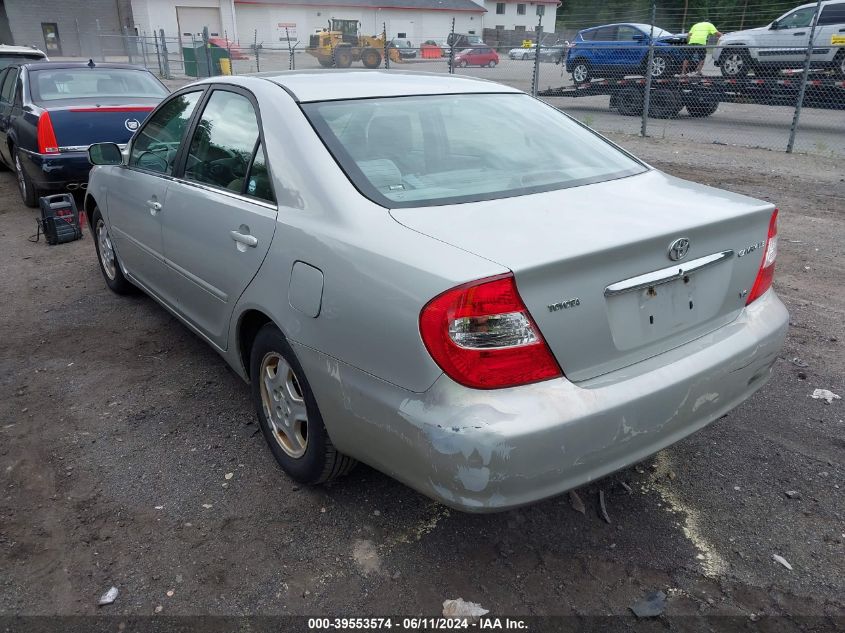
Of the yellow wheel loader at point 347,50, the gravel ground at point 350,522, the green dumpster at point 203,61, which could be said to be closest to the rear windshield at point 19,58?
the gravel ground at point 350,522

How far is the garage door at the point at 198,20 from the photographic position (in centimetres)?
4272

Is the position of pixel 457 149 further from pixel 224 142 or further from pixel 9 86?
pixel 9 86

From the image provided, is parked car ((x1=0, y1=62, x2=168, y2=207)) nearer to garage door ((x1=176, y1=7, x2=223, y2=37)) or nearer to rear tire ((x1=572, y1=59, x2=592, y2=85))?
rear tire ((x1=572, y1=59, x2=592, y2=85))

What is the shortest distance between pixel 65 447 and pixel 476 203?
2288 mm

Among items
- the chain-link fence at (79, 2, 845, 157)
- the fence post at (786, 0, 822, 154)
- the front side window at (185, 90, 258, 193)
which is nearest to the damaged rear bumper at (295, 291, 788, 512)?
the front side window at (185, 90, 258, 193)

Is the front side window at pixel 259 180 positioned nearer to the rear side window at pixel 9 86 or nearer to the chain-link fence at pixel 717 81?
the rear side window at pixel 9 86

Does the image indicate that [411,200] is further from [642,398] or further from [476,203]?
[642,398]

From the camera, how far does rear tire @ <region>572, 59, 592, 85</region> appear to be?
1777cm

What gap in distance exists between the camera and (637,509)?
274 cm

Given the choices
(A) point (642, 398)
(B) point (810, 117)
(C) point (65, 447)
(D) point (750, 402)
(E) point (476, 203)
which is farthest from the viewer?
(B) point (810, 117)

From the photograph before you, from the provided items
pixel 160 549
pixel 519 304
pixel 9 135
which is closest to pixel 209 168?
pixel 160 549

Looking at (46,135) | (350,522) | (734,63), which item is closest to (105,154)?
(350,522)

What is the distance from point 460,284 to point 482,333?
16 centimetres

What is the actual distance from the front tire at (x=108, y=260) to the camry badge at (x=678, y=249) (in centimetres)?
395
